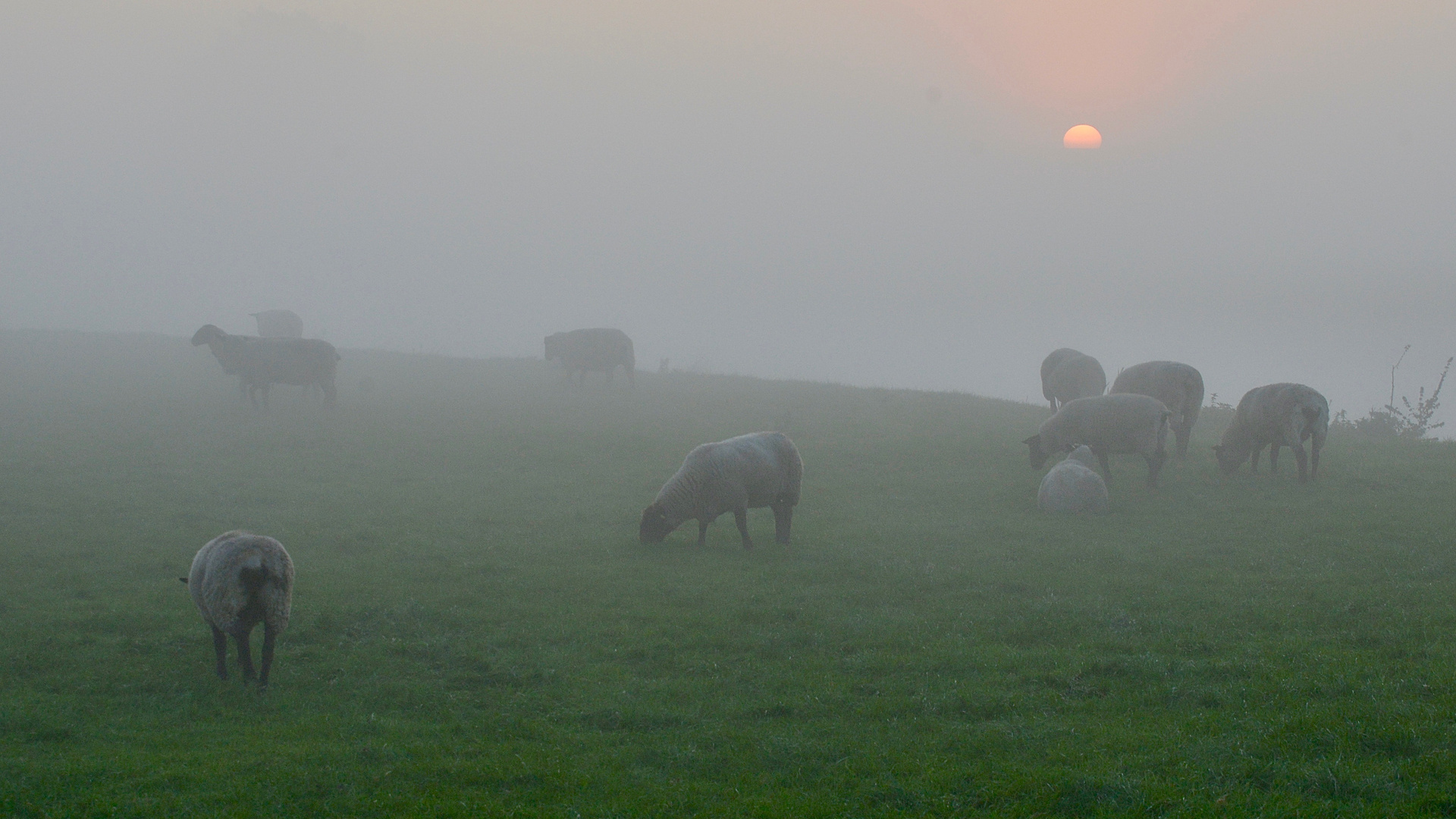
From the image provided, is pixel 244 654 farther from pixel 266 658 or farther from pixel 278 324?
pixel 278 324

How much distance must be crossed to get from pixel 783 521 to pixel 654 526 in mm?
2364

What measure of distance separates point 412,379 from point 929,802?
3566cm

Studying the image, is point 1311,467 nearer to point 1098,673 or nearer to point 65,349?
point 1098,673

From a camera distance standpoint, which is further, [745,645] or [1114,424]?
[1114,424]

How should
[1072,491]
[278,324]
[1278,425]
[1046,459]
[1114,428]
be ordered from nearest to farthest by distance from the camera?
1. [1072,491]
2. [1278,425]
3. [1114,428]
4. [1046,459]
5. [278,324]

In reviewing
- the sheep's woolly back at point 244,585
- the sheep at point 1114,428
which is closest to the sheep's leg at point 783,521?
the sheep at point 1114,428

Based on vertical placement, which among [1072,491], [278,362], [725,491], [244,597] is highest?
[278,362]

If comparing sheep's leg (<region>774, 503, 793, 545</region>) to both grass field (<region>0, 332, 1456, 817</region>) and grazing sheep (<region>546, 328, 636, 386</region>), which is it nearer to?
grass field (<region>0, 332, 1456, 817</region>)

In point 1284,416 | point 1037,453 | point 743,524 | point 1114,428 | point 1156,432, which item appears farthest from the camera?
point 1037,453

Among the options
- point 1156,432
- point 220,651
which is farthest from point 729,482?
point 1156,432

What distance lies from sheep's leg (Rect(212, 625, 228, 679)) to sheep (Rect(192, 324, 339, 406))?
76.2ft

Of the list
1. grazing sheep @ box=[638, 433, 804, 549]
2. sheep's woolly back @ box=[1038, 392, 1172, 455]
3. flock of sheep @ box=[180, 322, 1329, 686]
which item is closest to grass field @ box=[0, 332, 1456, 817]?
grazing sheep @ box=[638, 433, 804, 549]

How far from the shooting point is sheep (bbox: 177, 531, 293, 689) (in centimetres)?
1015

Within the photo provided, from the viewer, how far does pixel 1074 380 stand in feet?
93.4
